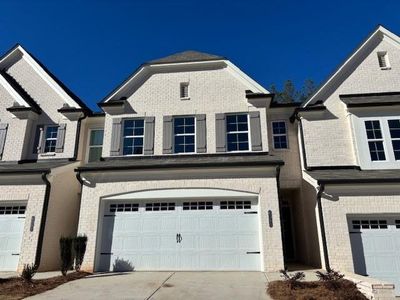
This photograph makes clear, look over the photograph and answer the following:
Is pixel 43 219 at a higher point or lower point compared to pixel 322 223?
higher

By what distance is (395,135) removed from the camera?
46.3 ft

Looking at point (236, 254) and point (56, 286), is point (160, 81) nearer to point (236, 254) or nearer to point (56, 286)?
point (236, 254)

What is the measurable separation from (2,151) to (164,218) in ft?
31.6

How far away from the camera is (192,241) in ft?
41.3

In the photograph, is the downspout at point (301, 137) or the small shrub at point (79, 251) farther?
Result: the downspout at point (301, 137)

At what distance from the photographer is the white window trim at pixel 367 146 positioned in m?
13.7

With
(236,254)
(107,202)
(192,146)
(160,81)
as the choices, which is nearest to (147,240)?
(107,202)

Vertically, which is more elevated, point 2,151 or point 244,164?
point 2,151

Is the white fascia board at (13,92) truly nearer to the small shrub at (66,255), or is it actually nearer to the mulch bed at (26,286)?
the small shrub at (66,255)

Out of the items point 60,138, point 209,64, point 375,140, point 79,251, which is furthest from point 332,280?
point 60,138

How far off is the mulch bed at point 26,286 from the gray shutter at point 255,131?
348 inches

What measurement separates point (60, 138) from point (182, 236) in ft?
27.8

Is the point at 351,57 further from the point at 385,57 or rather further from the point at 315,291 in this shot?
the point at 315,291

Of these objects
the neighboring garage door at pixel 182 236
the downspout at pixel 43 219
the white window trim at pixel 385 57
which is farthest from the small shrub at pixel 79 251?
the white window trim at pixel 385 57
